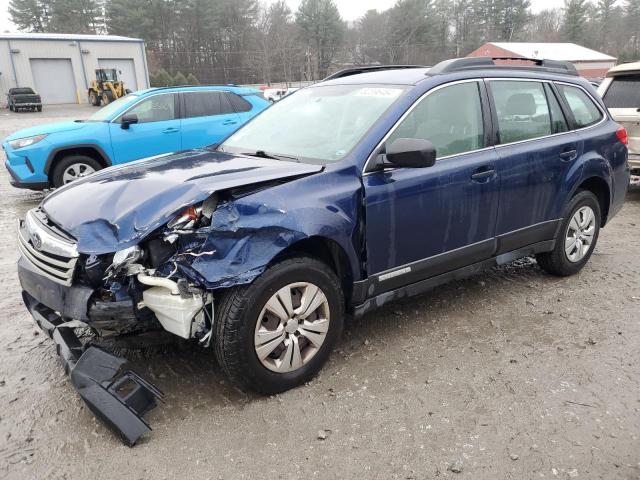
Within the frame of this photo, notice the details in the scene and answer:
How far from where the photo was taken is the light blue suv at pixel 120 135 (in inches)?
309

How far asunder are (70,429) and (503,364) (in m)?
2.60

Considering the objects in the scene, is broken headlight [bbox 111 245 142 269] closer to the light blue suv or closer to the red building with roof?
the light blue suv

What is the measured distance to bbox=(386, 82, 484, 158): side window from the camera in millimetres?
3486

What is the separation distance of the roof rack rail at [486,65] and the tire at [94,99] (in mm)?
35763

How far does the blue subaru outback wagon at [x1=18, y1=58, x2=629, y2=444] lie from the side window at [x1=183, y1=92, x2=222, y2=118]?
4.94 meters

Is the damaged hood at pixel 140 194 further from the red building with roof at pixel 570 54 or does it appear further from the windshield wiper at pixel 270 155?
the red building with roof at pixel 570 54

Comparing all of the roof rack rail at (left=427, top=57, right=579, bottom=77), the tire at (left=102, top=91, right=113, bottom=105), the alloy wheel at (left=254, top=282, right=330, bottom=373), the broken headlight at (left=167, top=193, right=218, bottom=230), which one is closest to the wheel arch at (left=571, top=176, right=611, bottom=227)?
the roof rack rail at (left=427, top=57, right=579, bottom=77)

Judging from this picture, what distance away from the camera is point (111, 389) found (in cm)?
266

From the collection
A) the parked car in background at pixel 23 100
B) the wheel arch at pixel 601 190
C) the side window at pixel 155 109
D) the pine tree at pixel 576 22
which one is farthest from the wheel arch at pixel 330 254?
the pine tree at pixel 576 22

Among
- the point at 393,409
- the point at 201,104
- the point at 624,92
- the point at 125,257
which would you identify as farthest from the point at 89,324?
the point at 624,92

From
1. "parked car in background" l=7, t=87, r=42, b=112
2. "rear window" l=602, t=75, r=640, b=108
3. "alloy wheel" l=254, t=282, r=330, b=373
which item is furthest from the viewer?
"parked car in background" l=7, t=87, r=42, b=112

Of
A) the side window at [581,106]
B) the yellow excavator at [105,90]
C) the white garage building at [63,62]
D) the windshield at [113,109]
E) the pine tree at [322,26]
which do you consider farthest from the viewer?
the pine tree at [322,26]

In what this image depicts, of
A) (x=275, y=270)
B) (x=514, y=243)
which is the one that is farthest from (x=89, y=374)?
(x=514, y=243)

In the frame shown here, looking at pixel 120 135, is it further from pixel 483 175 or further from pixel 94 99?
pixel 94 99
